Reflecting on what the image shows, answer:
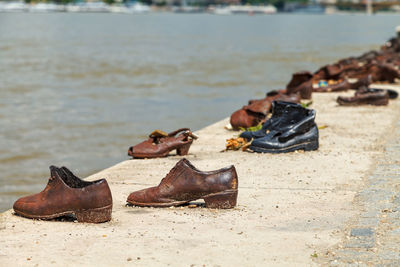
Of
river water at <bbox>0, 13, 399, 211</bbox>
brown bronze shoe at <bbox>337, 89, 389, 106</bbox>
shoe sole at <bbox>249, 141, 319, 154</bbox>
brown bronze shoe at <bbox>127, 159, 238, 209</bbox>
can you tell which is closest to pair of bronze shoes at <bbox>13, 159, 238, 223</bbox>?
brown bronze shoe at <bbox>127, 159, 238, 209</bbox>

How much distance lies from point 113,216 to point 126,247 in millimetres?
874

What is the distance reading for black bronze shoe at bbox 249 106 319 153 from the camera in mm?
9102

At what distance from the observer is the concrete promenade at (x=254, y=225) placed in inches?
212

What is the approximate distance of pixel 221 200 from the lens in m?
6.60

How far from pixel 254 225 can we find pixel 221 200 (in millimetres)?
484

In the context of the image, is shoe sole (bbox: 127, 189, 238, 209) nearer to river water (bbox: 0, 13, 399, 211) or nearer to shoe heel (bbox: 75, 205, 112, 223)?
shoe heel (bbox: 75, 205, 112, 223)

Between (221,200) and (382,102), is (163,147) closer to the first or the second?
(221,200)

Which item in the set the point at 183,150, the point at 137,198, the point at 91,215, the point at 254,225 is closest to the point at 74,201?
the point at 91,215

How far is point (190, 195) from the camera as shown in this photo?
6605mm

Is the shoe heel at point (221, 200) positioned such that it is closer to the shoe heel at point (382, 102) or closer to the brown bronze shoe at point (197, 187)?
the brown bronze shoe at point (197, 187)

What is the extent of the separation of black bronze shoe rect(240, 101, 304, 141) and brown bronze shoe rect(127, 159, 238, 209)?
2.84m

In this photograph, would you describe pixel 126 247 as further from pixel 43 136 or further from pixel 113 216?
pixel 43 136

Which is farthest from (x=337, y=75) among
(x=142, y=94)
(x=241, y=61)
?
(x=241, y=61)

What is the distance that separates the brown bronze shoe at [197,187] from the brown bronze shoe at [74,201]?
597 mm
